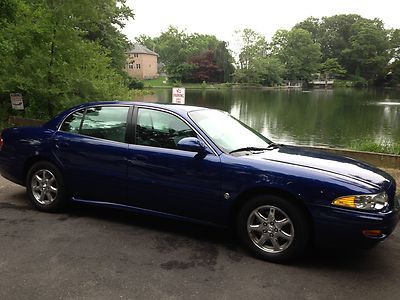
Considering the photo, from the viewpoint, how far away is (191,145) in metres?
4.27

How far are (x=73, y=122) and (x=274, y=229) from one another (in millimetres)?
2890

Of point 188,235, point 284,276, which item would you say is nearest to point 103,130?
point 188,235

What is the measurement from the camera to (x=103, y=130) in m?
5.04

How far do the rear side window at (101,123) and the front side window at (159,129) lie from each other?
225 mm

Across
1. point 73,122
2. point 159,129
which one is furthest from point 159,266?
point 73,122

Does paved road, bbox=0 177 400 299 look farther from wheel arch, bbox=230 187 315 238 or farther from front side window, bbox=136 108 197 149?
front side window, bbox=136 108 197 149

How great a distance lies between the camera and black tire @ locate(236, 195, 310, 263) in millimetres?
3881

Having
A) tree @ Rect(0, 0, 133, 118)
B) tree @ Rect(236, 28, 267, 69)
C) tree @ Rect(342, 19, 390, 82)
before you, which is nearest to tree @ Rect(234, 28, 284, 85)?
tree @ Rect(236, 28, 267, 69)

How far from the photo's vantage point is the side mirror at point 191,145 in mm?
4273

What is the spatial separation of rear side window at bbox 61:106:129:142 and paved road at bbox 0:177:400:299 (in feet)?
Answer: 3.47

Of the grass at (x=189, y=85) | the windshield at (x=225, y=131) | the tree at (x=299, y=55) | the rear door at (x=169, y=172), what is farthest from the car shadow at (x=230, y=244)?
the tree at (x=299, y=55)

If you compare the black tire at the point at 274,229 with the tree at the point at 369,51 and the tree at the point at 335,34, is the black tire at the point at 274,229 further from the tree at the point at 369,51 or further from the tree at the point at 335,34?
the tree at the point at 335,34

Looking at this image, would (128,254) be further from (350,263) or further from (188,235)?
(350,263)

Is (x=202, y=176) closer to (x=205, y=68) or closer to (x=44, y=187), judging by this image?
(x=44, y=187)
